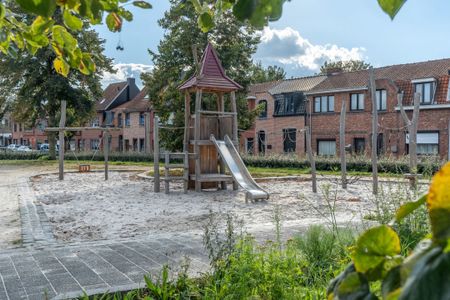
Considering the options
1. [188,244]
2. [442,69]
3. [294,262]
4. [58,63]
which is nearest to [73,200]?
[188,244]

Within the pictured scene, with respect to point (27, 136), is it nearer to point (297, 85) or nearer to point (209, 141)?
point (297, 85)

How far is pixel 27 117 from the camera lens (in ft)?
117

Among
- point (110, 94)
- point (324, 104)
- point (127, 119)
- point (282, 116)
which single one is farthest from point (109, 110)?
point (324, 104)

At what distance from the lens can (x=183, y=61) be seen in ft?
75.4

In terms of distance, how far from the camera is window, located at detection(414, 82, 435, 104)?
92.4ft

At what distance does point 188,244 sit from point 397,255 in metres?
5.60

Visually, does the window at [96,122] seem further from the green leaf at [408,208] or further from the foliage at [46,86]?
the green leaf at [408,208]

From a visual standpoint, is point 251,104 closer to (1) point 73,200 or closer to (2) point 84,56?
(1) point 73,200

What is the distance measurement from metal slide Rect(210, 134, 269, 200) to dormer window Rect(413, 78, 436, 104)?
1844 cm

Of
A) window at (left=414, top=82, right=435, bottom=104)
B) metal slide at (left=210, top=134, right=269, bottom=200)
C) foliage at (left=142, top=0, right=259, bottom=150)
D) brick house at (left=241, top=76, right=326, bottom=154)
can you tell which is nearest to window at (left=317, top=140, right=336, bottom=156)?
brick house at (left=241, top=76, right=326, bottom=154)

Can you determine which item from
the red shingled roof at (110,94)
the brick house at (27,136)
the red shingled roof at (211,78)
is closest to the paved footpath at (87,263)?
the red shingled roof at (211,78)

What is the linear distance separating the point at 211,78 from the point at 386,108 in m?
18.4

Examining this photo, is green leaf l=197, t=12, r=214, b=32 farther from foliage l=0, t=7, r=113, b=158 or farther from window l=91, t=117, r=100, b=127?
window l=91, t=117, r=100, b=127

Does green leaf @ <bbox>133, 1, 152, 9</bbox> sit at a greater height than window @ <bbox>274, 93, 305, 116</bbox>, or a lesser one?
lesser
